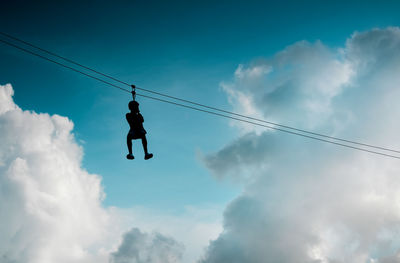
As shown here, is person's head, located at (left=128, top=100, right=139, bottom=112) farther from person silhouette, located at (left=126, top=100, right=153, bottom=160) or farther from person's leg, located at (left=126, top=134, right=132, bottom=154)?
person's leg, located at (left=126, top=134, right=132, bottom=154)

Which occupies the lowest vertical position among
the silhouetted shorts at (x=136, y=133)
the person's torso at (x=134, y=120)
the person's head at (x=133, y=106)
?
the silhouetted shorts at (x=136, y=133)

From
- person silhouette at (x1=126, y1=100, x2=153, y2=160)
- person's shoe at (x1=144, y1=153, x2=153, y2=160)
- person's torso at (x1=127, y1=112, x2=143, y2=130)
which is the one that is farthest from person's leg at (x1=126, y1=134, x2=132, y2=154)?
person's shoe at (x1=144, y1=153, x2=153, y2=160)

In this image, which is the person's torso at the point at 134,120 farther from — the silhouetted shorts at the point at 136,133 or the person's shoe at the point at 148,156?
the person's shoe at the point at 148,156

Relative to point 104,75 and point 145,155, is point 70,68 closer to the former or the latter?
point 104,75

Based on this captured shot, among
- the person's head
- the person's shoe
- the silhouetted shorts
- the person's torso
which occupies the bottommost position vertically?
the person's shoe

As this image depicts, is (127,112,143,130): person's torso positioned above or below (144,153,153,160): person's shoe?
above

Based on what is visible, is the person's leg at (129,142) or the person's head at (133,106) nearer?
the person's head at (133,106)

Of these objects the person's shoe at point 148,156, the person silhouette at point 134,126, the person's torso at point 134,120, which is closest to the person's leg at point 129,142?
the person silhouette at point 134,126

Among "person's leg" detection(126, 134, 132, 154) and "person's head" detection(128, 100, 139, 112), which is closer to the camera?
"person's head" detection(128, 100, 139, 112)

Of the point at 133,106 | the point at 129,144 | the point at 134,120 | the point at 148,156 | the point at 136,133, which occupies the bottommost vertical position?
the point at 148,156

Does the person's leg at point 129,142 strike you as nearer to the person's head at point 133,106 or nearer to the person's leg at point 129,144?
the person's leg at point 129,144

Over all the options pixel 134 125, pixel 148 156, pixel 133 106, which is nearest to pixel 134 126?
pixel 134 125

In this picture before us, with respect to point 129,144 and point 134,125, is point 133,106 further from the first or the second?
point 129,144

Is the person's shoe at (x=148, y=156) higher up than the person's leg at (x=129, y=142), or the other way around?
the person's leg at (x=129, y=142)
